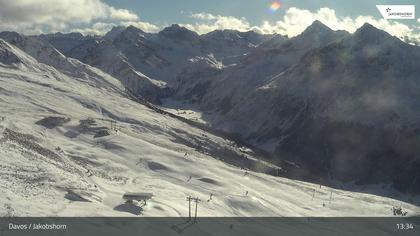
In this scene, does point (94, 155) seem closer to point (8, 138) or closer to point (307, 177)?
point (8, 138)

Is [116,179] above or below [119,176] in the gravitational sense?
below

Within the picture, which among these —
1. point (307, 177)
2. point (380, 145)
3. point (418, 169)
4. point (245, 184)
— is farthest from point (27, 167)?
point (380, 145)
